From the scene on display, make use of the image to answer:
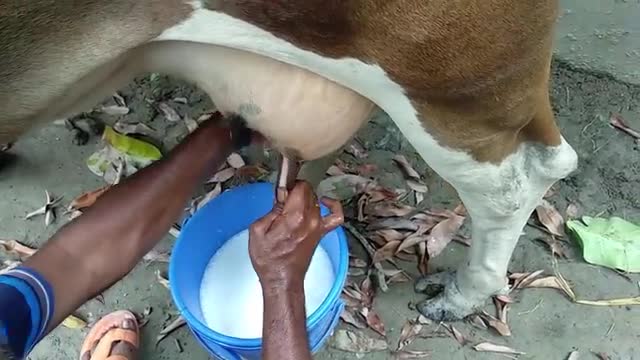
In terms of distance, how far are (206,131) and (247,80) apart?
1.62 ft

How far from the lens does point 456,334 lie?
223cm

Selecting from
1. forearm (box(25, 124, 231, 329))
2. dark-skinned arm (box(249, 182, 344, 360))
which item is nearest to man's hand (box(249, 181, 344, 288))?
dark-skinned arm (box(249, 182, 344, 360))

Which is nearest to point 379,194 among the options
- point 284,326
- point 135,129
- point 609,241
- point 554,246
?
point 554,246

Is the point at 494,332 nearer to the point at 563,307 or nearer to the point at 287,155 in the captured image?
the point at 563,307

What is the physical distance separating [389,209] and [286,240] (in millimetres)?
867

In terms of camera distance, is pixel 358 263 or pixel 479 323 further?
pixel 358 263

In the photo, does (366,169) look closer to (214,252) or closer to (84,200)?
(214,252)

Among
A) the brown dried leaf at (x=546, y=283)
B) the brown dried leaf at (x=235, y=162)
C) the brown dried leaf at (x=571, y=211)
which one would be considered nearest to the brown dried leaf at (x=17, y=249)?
the brown dried leaf at (x=235, y=162)

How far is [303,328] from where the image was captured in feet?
5.18

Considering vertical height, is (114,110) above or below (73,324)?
above

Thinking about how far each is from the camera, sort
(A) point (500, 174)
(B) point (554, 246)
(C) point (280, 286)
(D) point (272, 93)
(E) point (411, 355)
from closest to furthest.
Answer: (D) point (272, 93), (C) point (280, 286), (A) point (500, 174), (E) point (411, 355), (B) point (554, 246)

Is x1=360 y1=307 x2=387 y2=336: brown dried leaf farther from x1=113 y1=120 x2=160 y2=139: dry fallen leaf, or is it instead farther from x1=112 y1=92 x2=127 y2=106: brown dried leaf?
x1=112 y1=92 x2=127 y2=106: brown dried leaf

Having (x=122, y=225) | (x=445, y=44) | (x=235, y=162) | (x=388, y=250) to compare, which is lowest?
(x=388, y=250)

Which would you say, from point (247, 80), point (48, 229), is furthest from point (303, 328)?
point (48, 229)
